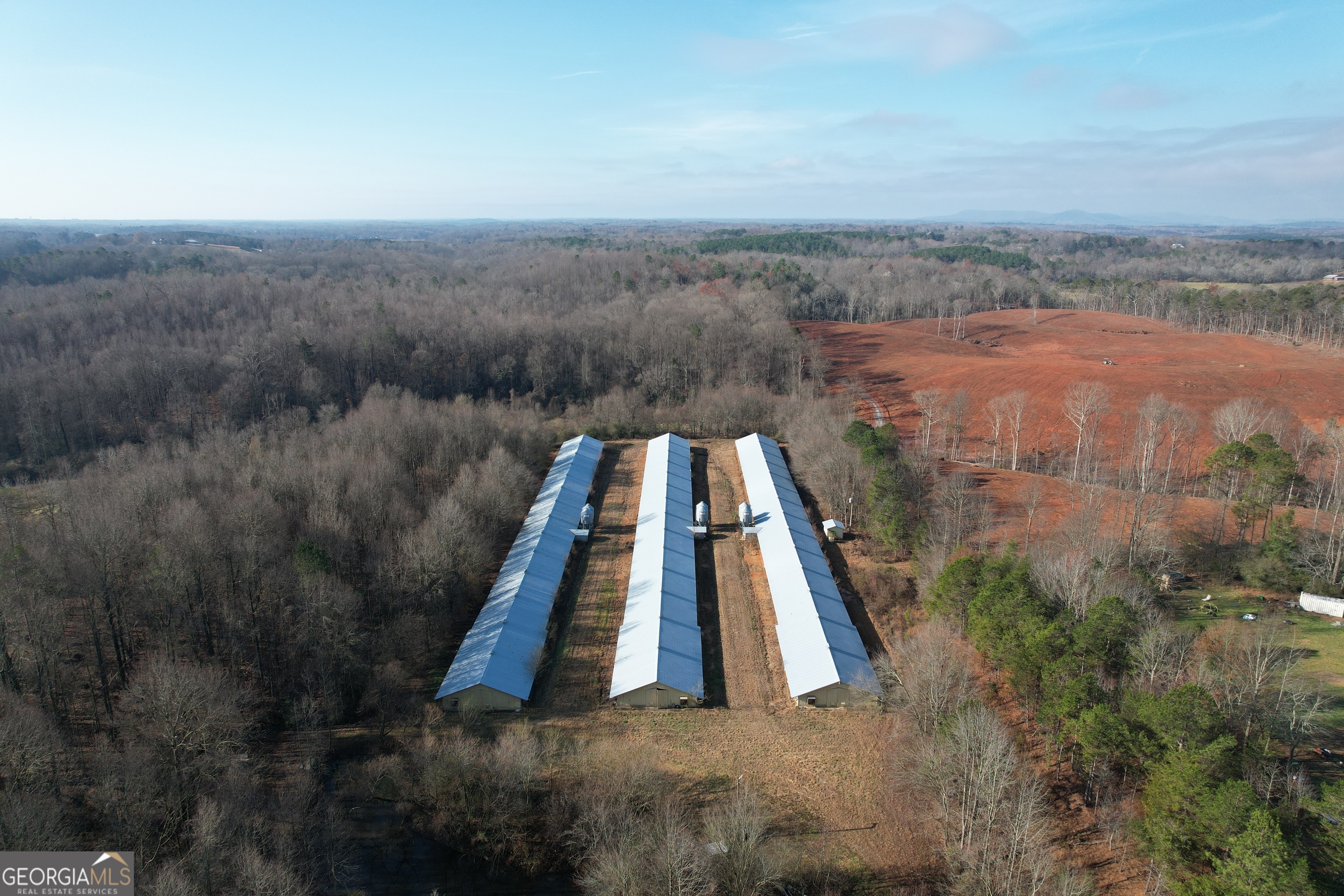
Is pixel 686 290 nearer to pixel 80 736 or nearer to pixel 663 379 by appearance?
pixel 663 379

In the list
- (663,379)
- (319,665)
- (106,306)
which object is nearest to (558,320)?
(663,379)

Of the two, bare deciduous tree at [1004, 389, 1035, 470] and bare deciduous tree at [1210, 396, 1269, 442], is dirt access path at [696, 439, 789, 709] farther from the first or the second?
bare deciduous tree at [1210, 396, 1269, 442]

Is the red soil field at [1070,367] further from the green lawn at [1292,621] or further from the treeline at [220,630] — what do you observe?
the treeline at [220,630]

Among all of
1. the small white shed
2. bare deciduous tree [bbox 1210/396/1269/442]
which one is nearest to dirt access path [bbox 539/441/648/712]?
the small white shed

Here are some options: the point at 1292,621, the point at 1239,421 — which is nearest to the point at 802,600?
the point at 1292,621

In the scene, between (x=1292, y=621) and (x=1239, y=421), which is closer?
(x=1292, y=621)

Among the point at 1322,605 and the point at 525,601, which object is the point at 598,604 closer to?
the point at 525,601

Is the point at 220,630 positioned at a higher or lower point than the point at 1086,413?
lower
